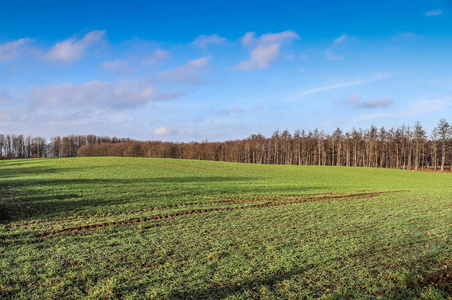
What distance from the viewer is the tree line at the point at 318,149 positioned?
85188 mm

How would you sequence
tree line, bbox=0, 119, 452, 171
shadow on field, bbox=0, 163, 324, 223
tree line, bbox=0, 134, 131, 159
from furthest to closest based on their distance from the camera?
1. tree line, bbox=0, 134, 131, 159
2. tree line, bbox=0, 119, 452, 171
3. shadow on field, bbox=0, 163, 324, 223

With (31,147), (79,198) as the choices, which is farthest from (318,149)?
(31,147)

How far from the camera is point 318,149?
346 ft

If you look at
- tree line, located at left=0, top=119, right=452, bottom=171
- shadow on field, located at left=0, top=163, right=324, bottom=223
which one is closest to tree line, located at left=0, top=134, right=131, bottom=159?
tree line, located at left=0, top=119, right=452, bottom=171

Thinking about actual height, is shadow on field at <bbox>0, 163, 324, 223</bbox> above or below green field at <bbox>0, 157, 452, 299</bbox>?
below

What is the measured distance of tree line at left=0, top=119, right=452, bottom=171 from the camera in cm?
8519

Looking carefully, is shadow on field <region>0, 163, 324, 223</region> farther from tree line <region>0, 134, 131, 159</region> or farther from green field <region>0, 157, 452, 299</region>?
tree line <region>0, 134, 131, 159</region>

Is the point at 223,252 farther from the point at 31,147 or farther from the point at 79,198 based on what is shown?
the point at 31,147

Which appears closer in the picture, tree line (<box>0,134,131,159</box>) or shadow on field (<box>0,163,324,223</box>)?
shadow on field (<box>0,163,324,223</box>)

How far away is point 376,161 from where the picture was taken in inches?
3642

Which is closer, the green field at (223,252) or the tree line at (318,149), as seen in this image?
the green field at (223,252)

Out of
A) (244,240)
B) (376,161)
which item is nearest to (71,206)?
(244,240)

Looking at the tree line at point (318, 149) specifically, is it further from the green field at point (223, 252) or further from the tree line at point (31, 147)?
the green field at point (223, 252)

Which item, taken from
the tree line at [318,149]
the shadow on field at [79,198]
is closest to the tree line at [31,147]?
the tree line at [318,149]
